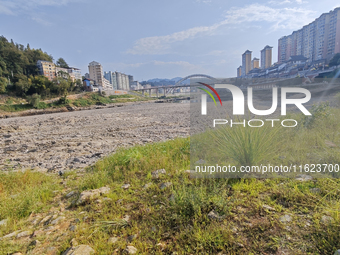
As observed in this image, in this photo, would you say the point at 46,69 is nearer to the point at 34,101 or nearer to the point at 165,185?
the point at 34,101

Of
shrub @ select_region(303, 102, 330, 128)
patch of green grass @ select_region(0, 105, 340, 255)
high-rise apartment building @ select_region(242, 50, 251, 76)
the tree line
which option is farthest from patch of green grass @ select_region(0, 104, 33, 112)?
shrub @ select_region(303, 102, 330, 128)

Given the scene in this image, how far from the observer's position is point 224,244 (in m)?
1.68

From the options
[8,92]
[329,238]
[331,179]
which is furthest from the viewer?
[8,92]

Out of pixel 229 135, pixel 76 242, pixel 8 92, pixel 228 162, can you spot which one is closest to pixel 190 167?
pixel 228 162

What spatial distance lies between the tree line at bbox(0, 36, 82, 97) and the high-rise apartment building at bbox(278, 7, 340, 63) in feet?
181

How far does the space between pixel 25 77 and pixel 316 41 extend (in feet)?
253

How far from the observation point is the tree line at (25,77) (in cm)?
4509

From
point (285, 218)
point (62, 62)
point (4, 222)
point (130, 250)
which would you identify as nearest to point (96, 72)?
point (62, 62)

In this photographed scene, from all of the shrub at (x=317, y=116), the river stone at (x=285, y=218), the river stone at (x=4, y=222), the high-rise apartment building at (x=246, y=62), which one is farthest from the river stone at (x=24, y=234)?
the high-rise apartment building at (x=246, y=62)

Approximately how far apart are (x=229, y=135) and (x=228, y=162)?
21.5 inches

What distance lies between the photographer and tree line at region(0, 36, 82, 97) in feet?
148

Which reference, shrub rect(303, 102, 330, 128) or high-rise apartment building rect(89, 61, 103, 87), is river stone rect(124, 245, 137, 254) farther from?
high-rise apartment building rect(89, 61, 103, 87)

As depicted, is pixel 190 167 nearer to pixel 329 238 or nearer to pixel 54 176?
pixel 329 238

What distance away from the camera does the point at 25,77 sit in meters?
53.8
